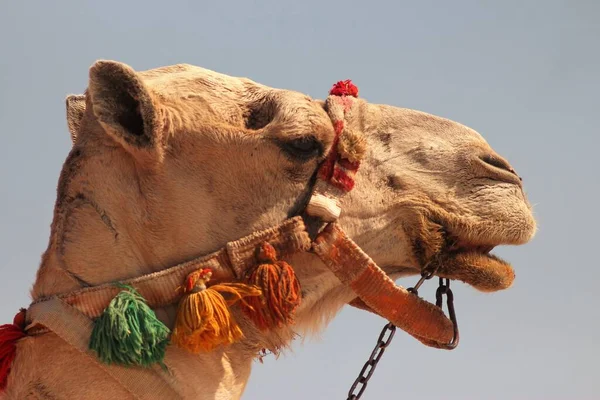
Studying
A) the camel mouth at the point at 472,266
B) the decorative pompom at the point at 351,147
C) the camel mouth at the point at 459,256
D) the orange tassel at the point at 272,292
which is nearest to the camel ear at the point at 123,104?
the orange tassel at the point at 272,292

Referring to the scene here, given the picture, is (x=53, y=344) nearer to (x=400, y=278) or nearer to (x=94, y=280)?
(x=94, y=280)

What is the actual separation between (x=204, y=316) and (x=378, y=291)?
0.87 m

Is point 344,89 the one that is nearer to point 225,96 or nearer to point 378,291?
point 225,96

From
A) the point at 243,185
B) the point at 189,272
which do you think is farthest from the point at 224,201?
the point at 189,272

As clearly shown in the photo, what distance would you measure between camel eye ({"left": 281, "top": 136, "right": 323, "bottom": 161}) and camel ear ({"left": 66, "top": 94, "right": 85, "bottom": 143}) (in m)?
1.36

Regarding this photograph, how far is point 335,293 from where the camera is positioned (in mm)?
4133

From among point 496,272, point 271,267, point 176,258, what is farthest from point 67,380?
point 496,272

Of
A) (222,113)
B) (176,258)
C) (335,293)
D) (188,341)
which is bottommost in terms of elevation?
(188,341)

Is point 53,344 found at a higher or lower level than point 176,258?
lower

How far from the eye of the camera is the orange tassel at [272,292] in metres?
3.74

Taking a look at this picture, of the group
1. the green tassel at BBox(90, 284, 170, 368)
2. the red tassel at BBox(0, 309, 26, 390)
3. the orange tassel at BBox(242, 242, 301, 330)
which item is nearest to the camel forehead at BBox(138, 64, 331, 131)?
the orange tassel at BBox(242, 242, 301, 330)

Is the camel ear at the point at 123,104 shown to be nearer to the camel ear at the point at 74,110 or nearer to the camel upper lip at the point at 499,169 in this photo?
the camel ear at the point at 74,110

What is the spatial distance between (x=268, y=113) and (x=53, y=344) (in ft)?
4.50

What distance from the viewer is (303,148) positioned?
393cm
